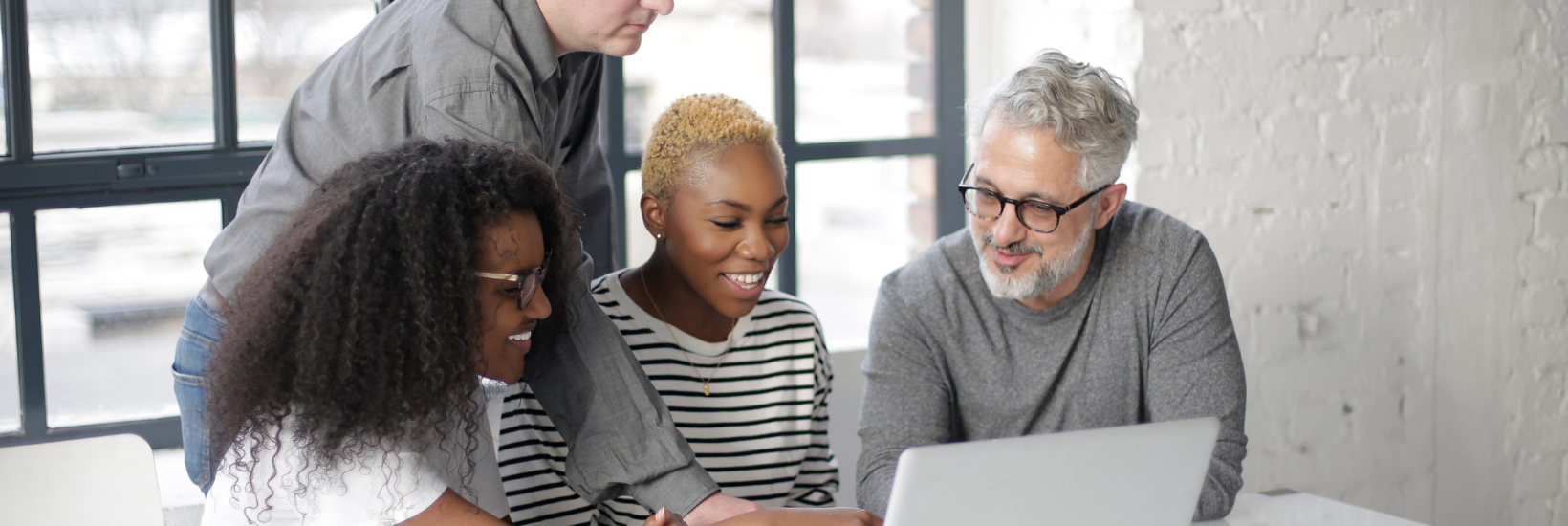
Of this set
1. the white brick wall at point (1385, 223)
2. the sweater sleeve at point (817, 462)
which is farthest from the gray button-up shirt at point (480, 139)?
the white brick wall at point (1385, 223)

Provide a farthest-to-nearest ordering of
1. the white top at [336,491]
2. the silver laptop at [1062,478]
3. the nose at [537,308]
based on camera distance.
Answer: the nose at [537,308] < the white top at [336,491] < the silver laptop at [1062,478]

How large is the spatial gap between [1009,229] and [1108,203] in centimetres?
16

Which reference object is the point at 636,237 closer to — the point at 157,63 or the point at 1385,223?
the point at 157,63

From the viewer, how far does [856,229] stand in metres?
2.62

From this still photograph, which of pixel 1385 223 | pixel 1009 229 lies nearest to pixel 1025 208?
pixel 1009 229

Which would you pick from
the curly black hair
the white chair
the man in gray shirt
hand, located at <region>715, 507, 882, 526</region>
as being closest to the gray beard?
the man in gray shirt

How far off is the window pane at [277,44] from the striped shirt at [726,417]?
759mm

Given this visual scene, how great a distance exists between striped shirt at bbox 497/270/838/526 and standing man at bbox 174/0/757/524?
312 mm

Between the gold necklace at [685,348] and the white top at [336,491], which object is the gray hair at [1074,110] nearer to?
the gold necklace at [685,348]

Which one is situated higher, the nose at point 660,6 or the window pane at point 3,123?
the nose at point 660,6

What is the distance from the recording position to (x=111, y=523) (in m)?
1.09

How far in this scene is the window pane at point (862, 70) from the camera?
8.13 feet

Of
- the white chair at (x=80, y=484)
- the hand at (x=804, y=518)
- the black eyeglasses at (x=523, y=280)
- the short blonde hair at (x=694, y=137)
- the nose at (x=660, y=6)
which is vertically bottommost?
the hand at (x=804, y=518)

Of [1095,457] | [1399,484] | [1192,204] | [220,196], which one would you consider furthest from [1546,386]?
[220,196]
